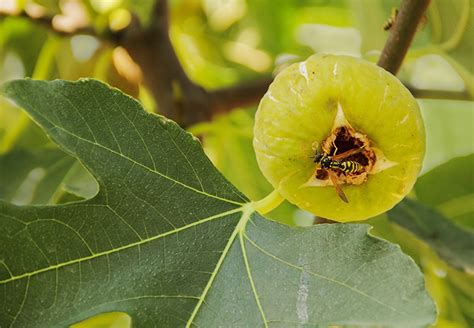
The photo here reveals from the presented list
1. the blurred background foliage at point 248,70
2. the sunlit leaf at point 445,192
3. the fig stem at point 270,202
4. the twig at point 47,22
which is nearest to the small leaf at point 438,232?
the blurred background foliage at point 248,70

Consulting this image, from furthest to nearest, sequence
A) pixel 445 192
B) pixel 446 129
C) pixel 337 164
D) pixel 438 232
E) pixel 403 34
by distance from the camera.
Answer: pixel 446 129 < pixel 445 192 < pixel 438 232 < pixel 403 34 < pixel 337 164

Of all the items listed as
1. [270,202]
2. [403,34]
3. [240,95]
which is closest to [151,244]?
[270,202]

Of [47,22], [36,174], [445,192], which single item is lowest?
[445,192]

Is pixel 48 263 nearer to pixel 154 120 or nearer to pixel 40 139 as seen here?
pixel 154 120

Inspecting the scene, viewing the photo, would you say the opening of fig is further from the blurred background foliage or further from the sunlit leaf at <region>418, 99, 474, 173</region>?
the sunlit leaf at <region>418, 99, 474, 173</region>

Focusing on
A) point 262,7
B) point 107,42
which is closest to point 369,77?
point 107,42

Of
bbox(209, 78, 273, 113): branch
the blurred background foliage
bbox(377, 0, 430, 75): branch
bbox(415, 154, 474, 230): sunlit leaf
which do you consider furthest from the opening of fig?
bbox(415, 154, 474, 230): sunlit leaf

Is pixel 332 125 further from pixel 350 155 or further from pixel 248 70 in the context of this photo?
pixel 248 70
